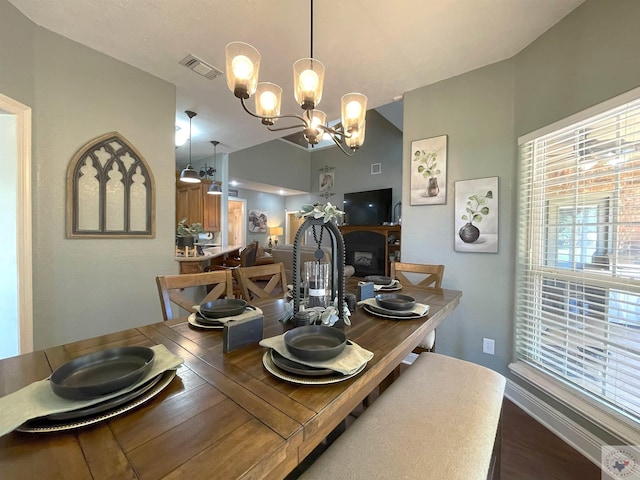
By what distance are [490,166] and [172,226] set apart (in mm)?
2945

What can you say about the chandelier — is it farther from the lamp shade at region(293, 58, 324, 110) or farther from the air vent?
the air vent

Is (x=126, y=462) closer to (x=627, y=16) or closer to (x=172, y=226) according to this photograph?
(x=172, y=226)

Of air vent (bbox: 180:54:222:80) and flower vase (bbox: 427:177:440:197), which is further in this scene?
flower vase (bbox: 427:177:440:197)

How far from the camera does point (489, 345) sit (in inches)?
84.4

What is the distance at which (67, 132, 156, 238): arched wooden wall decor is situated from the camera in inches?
77.4

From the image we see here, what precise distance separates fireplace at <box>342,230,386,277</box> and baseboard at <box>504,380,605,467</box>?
4185 millimetres

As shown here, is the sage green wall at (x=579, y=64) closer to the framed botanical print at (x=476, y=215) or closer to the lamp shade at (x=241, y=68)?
the framed botanical print at (x=476, y=215)

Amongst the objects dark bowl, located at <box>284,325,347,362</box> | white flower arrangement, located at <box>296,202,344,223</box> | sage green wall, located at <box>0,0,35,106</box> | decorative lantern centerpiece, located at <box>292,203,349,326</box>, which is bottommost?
dark bowl, located at <box>284,325,347,362</box>

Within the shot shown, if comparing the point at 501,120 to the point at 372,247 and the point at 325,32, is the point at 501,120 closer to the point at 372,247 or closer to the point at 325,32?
the point at 325,32

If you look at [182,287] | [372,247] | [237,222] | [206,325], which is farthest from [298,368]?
[237,222]

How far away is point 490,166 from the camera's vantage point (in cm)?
214

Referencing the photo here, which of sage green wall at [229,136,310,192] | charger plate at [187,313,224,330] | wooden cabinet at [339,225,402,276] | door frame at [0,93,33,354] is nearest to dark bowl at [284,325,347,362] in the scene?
charger plate at [187,313,224,330]

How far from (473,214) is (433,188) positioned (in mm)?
422

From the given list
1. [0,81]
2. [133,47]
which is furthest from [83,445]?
[133,47]
